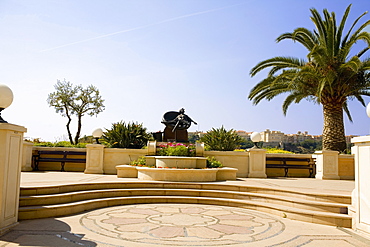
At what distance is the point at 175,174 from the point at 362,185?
6000 mm

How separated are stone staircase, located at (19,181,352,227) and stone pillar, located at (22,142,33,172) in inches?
250

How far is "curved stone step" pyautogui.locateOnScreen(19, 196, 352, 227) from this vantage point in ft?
21.1

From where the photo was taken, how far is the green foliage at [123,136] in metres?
15.1

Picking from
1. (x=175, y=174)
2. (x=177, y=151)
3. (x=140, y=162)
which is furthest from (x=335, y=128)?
(x=140, y=162)

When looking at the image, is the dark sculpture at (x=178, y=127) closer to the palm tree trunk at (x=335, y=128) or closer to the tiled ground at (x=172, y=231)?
the palm tree trunk at (x=335, y=128)

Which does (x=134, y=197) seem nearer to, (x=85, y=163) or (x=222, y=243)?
(x=222, y=243)

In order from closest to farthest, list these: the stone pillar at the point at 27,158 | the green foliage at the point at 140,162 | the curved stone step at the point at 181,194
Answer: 1. the curved stone step at the point at 181,194
2. the green foliage at the point at 140,162
3. the stone pillar at the point at 27,158

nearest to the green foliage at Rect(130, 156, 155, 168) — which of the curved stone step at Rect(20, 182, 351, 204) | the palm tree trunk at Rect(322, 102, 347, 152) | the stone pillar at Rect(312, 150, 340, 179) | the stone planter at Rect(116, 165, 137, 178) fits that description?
the stone planter at Rect(116, 165, 137, 178)

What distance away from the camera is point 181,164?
1158cm

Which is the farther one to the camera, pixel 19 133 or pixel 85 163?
pixel 85 163

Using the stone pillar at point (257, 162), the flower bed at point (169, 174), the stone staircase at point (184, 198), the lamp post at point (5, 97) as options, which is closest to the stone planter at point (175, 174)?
the flower bed at point (169, 174)

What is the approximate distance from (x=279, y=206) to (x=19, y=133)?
6.13 m

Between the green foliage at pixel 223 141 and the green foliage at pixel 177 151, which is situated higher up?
the green foliage at pixel 223 141

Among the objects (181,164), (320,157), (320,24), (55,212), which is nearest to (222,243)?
(55,212)
